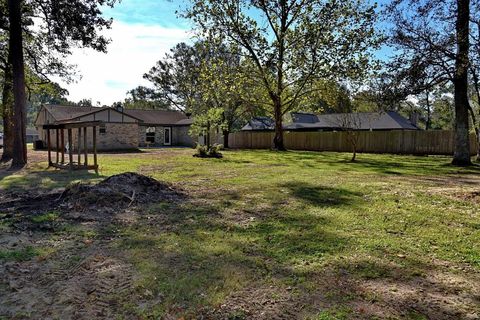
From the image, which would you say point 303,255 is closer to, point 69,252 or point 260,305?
point 260,305

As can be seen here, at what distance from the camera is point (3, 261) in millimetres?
3621

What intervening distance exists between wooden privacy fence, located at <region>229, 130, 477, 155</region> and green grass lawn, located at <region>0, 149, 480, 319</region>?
1445 cm

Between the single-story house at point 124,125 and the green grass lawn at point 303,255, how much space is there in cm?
1876

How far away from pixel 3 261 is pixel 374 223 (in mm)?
4712

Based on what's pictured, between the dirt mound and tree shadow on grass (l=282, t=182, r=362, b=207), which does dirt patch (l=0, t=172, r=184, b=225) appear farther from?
tree shadow on grass (l=282, t=182, r=362, b=207)

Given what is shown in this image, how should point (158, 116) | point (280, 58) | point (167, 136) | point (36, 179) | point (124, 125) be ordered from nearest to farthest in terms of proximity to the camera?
1. point (36, 179)
2. point (280, 58)
3. point (124, 125)
4. point (167, 136)
5. point (158, 116)

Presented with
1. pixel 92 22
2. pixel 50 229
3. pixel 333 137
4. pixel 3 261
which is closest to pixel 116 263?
pixel 3 261

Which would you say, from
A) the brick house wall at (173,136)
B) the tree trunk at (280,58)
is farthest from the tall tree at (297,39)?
the brick house wall at (173,136)

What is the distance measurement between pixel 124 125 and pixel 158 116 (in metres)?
10.2

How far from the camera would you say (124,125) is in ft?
88.5

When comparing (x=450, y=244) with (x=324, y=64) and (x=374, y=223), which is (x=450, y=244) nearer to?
(x=374, y=223)

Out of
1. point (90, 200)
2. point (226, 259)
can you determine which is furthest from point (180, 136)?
point (226, 259)

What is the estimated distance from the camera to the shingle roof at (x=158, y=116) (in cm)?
3474

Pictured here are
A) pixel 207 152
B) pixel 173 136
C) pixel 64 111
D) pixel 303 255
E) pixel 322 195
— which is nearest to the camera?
pixel 303 255
